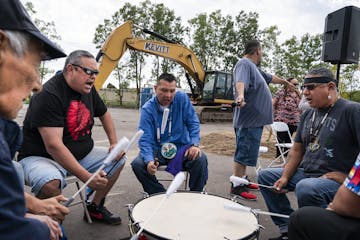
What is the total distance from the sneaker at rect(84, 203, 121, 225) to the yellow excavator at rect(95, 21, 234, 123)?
16.7ft

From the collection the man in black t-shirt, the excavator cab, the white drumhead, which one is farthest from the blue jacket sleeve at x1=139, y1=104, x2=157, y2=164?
the excavator cab

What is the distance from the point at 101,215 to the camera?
9.84 ft

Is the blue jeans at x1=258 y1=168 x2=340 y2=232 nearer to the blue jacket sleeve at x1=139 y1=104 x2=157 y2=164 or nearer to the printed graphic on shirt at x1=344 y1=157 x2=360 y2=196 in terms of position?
the printed graphic on shirt at x1=344 y1=157 x2=360 y2=196

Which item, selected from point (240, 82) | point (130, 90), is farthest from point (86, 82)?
point (130, 90)

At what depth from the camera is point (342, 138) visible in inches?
94.0

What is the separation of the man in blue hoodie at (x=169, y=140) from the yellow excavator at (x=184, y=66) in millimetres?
4794

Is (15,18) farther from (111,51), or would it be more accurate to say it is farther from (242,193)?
(111,51)

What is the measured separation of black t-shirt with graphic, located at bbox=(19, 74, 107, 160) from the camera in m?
2.49

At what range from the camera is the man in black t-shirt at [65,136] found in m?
2.36

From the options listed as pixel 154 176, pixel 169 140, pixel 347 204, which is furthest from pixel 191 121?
pixel 347 204

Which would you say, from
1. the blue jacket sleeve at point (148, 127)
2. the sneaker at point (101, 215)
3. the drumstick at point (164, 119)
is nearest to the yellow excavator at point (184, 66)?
the blue jacket sleeve at point (148, 127)

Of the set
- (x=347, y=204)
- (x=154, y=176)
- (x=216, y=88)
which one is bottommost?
(x=154, y=176)

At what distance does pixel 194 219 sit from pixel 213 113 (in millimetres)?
13491

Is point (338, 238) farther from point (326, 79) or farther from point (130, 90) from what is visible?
point (130, 90)
